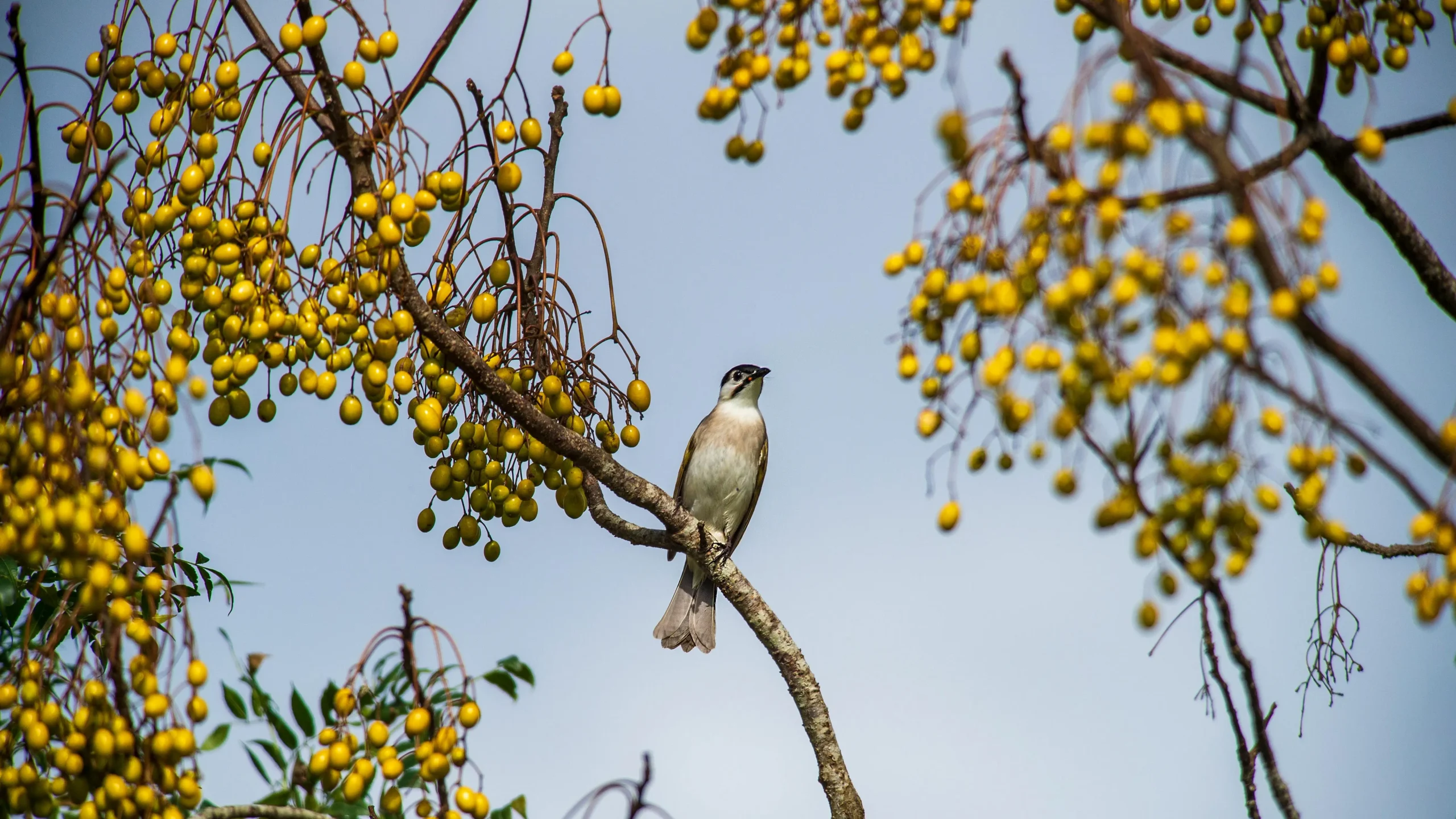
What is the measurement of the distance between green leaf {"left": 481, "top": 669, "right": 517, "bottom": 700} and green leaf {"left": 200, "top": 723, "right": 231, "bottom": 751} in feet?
3.47

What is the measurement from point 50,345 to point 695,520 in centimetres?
297

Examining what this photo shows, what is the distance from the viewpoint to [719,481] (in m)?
9.33

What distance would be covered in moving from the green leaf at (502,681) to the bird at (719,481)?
4463mm

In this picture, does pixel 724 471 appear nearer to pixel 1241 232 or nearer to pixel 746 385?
pixel 746 385

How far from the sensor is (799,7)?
9.48ft

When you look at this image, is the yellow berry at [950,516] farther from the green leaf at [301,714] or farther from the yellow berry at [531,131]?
the green leaf at [301,714]

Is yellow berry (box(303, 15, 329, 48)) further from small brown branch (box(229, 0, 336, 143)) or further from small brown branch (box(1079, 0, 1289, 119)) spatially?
small brown branch (box(1079, 0, 1289, 119))

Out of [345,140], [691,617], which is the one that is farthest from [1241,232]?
[691,617]

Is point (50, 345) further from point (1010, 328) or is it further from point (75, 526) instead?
point (1010, 328)

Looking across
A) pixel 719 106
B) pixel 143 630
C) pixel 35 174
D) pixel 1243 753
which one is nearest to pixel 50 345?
pixel 35 174

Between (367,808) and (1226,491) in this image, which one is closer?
(1226,491)

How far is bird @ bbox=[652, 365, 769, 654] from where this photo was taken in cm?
874

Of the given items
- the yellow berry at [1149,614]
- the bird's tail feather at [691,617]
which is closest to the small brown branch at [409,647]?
the yellow berry at [1149,614]

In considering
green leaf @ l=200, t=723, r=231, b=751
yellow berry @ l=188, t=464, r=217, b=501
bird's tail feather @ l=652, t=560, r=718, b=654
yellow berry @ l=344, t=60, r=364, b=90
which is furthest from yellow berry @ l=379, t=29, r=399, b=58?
bird's tail feather @ l=652, t=560, r=718, b=654
